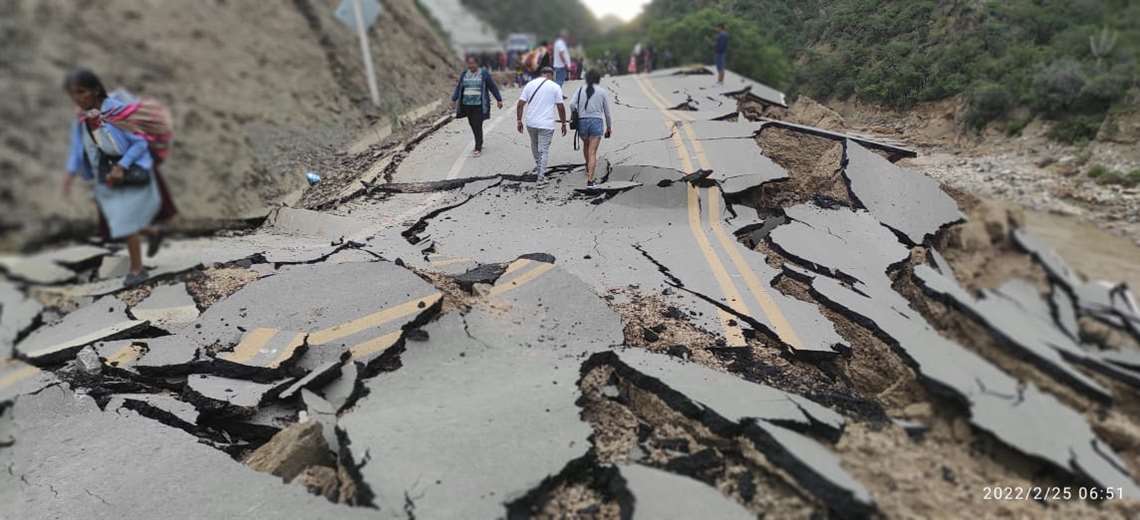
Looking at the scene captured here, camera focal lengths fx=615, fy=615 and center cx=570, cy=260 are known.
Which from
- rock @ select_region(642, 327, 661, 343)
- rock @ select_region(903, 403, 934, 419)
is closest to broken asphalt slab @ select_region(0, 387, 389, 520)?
rock @ select_region(642, 327, 661, 343)

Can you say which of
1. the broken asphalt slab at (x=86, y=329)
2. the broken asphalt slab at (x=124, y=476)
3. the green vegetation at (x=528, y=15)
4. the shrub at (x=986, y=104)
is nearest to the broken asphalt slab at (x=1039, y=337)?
the shrub at (x=986, y=104)

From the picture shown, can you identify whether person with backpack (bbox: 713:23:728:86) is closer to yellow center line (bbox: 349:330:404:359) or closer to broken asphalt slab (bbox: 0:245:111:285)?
yellow center line (bbox: 349:330:404:359)

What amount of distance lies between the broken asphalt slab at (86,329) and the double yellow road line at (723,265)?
3.87 m

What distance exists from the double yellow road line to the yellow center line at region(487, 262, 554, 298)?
4.35 feet

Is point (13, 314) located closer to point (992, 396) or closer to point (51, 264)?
point (51, 264)

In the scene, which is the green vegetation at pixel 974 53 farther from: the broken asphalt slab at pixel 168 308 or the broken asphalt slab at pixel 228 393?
the broken asphalt slab at pixel 168 308

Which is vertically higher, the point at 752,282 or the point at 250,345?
the point at 250,345

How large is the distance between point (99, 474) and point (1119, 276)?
4.18 m

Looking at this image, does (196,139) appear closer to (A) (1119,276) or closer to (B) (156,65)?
(B) (156,65)

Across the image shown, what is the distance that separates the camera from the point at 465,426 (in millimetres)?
2840

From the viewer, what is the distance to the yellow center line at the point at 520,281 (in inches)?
165

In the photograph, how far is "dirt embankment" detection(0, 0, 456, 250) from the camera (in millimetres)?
1431

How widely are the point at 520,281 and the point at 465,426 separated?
1709 millimetres

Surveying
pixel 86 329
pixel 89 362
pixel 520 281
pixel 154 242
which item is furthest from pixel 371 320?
pixel 154 242
